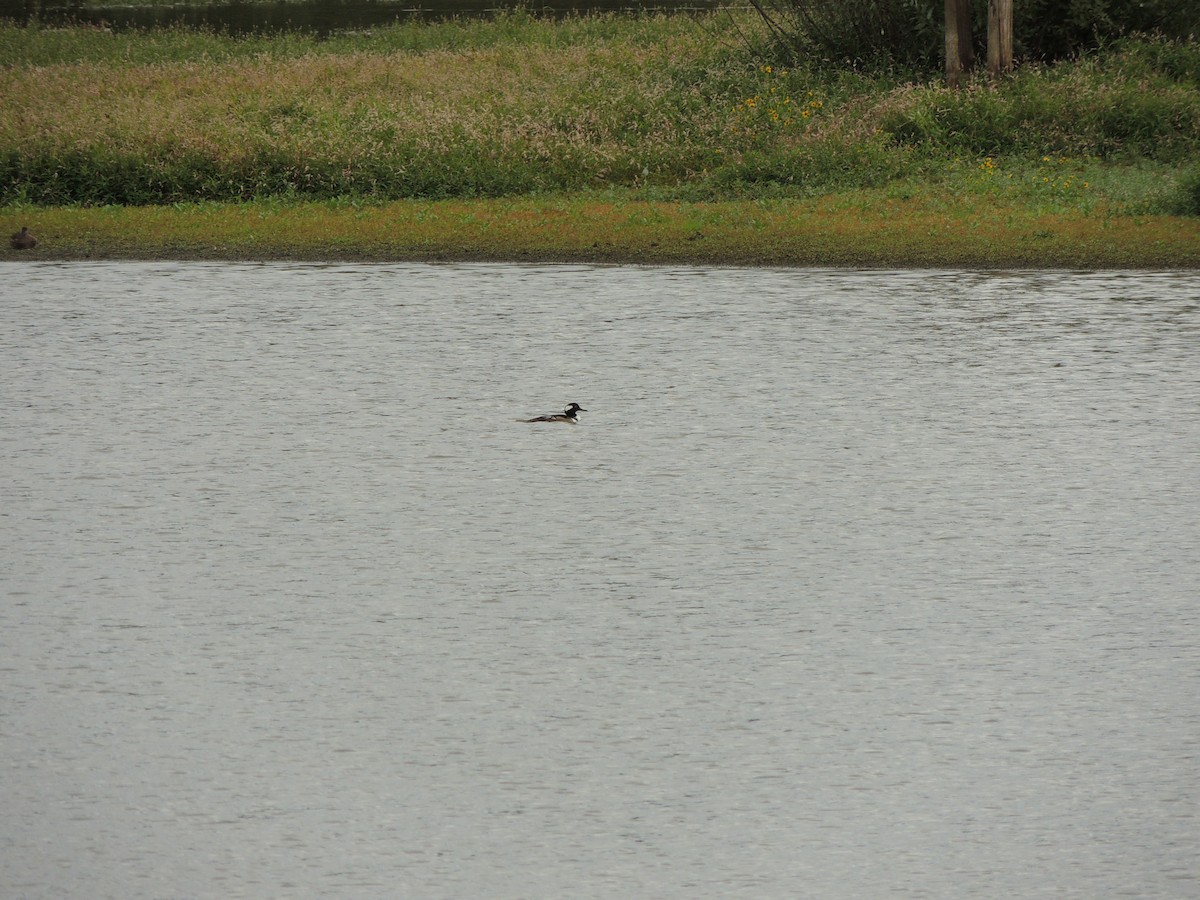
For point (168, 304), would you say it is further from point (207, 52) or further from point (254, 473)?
point (207, 52)

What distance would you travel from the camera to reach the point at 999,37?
788 inches

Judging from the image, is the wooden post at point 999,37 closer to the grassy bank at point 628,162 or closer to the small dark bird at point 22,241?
the grassy bank at point 628,162

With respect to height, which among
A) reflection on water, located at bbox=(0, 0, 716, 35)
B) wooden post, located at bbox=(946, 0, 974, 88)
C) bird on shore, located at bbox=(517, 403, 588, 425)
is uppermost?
reflection on water, located at bbox=(0, 0, 716, 35)

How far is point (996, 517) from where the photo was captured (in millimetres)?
8133

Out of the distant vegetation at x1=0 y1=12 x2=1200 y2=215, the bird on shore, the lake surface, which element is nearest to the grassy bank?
the distant vegetation at x1=0 y1=12 x2=1200 y2=215

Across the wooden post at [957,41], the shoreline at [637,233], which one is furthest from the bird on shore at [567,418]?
the wooden post at [957,41]

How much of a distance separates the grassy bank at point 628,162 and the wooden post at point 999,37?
0.48 meters

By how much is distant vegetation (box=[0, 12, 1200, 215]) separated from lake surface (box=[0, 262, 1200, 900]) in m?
5.48

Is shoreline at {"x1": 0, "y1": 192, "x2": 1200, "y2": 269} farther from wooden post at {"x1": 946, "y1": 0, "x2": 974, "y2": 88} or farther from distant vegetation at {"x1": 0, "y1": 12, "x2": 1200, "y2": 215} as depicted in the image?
wooden post at {"x1": 946, "y1": 0, "x2": 974, "y2": 88}

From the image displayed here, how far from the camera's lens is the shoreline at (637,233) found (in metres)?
14.9

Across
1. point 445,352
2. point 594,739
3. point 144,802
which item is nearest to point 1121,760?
point 594,739

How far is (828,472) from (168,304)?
22.3ft

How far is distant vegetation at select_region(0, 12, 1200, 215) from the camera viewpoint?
18.0 metres

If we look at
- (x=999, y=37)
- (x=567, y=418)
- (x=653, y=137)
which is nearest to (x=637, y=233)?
(x=653, y=137)
